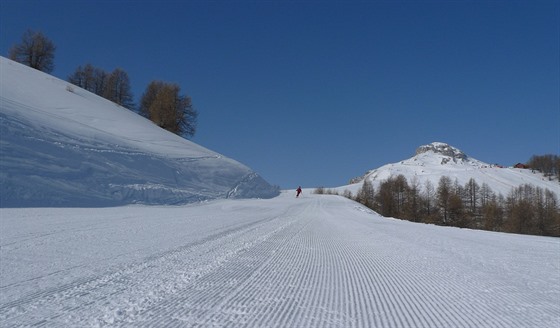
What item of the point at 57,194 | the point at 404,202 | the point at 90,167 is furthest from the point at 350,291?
the point at 404,202

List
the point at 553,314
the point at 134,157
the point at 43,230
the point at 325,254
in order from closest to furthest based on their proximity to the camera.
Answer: the point at 553,314
the point at 325,254
the point at 43,230
the point at 134,157

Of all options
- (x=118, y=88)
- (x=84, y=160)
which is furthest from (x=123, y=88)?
(x=84, y=160)

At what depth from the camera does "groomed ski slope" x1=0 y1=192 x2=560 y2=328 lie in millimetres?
2781

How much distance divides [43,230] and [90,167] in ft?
37.7

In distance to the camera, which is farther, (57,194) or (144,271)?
(57,194)

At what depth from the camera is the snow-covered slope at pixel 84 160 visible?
559 inches

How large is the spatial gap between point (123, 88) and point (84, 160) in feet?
156

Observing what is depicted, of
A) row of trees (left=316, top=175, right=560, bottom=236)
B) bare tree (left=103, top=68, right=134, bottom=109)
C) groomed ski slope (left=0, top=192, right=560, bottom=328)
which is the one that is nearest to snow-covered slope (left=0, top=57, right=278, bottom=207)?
groomed ski slope (left=0, top=192, right=560, bottom=328)

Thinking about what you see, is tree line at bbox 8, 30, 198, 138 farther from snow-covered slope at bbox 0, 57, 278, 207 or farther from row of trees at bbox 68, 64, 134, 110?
snow-covered slope at bbox 0, 57, 278, 207

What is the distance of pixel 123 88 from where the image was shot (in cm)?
6062

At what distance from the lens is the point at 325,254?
5.85 m

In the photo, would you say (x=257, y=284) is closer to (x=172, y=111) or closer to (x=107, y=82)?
(x=172, y=111)

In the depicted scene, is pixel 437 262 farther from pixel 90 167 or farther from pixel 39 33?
pixel 39 33

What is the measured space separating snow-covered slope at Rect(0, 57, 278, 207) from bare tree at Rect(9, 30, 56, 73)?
29.5 m
